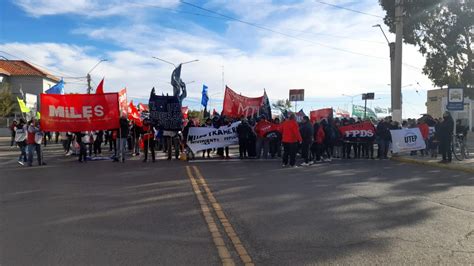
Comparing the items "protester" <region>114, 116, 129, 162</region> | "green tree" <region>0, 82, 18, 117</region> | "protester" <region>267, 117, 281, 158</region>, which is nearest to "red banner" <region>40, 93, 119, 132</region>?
"protester" <region>114, 116, 129, 162</region>

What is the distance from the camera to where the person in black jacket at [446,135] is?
16.6 meters

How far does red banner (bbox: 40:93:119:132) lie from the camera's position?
17.8 meters

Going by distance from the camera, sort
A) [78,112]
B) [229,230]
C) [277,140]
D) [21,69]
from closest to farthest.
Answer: [229,230]
[78,112]
[277,140]
[21,69]

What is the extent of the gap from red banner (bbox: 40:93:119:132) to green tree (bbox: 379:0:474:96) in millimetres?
17624

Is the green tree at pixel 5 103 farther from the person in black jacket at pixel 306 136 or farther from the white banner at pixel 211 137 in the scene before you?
the person in black jacket at pixel 306 136

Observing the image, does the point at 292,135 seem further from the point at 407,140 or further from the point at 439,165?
the point at 407,140

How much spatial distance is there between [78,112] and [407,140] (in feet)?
44.4

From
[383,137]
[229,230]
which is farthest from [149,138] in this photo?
[229,230]

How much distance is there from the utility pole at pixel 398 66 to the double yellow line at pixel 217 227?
1506 centimetres

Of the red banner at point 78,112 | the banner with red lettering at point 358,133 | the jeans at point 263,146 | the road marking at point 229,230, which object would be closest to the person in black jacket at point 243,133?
the jeans at point 263,146

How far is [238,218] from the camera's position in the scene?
7.83m

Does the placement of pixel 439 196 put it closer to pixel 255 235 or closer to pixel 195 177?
pixel 255 235

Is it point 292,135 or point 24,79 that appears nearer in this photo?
point 292,135

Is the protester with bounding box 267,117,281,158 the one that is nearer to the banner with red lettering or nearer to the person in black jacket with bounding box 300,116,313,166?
the person in black jacket with bounding box 300,116,313,166
